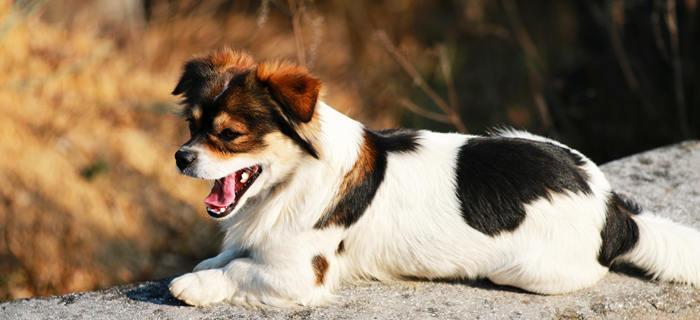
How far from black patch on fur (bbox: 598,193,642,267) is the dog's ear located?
159cm

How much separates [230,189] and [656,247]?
1761mm

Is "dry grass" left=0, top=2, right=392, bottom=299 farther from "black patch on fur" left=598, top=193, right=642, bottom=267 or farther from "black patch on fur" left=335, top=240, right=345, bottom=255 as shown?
"black patch on fur" left=598, top=193, right=642, bottom=267

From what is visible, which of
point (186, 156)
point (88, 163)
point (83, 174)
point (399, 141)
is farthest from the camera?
point (88, 163)

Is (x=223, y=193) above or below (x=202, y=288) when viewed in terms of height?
above

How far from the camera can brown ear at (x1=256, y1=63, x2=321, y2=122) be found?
131 inches

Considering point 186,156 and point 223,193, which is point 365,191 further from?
point 186,156

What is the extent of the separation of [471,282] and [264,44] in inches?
258

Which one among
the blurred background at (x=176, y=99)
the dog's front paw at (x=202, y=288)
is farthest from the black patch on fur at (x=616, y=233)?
the blurred background at (x=176, y=99)

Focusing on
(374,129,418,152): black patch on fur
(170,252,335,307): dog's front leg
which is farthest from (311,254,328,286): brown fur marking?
(374,129,418,152): black patch on fur

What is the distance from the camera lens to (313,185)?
349 centimetres

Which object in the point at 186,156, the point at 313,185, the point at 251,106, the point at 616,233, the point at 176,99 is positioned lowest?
the point at 616,233

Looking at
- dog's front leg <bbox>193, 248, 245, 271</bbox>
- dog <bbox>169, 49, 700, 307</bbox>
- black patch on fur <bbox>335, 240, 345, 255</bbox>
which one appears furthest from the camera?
dog's front leg <bbox>193, 248, 245, 271</bbox>

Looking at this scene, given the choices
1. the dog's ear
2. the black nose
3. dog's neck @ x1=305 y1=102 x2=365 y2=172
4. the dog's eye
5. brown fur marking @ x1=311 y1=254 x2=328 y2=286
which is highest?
the dog's ear

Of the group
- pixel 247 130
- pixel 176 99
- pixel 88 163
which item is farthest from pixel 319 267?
pixel 176 99
